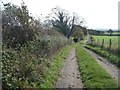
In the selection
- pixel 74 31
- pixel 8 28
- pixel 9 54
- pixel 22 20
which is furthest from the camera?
pixel 74 31

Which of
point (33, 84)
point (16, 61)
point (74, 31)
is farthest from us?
point (74, 31)

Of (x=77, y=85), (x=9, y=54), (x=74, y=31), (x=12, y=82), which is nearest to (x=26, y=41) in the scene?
(x=9, y=54)

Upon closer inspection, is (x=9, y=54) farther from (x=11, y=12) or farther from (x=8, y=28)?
(x=11, y=12)

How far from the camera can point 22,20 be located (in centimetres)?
1579

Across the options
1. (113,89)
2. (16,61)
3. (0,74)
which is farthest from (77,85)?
(0,74)

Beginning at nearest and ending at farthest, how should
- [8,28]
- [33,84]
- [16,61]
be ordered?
[33,84]
[16,61]
[8,28]

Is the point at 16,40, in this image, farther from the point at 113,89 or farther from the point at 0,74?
the point at 113,89

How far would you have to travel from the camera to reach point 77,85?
10.3 meters

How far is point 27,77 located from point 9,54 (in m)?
1.77

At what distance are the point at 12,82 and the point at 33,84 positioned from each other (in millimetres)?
918

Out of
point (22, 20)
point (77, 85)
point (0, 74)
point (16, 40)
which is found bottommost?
point (77, 85)

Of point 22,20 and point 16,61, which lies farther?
point 22,20

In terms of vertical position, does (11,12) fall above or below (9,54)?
above

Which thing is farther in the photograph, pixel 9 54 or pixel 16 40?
pixel 16 40
